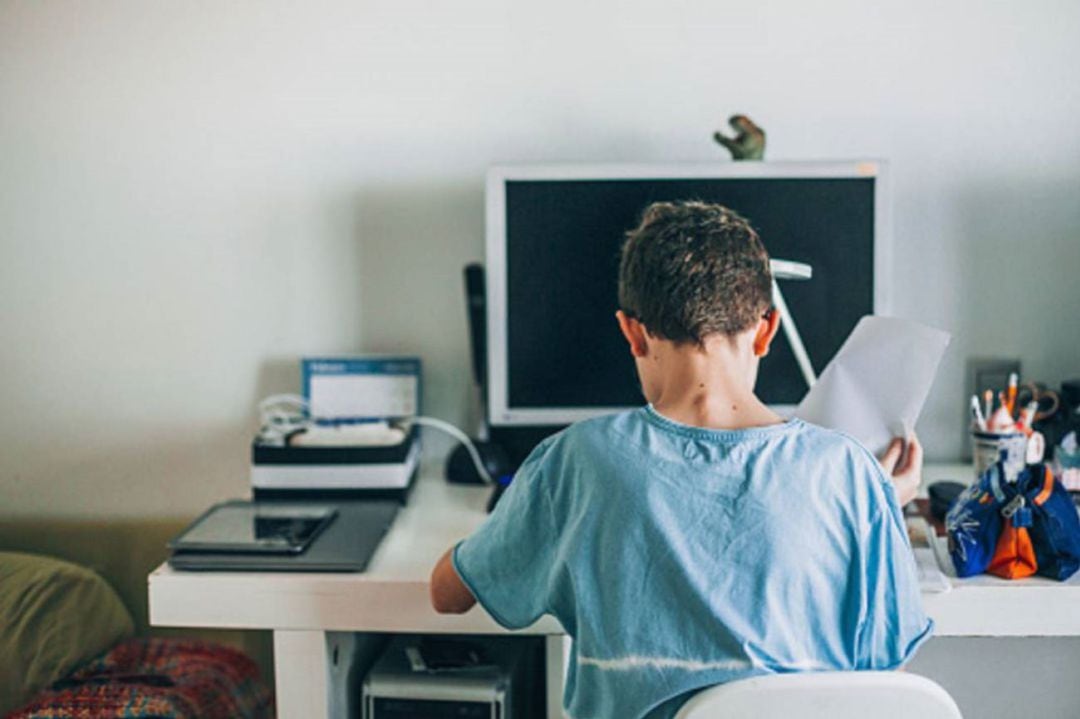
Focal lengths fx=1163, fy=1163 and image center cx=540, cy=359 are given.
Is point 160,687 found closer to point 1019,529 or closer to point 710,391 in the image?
point 710,391

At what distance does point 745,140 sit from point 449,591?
2.93 feet

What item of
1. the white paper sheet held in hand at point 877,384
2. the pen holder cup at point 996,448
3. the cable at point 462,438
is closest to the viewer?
the white paper sheet held in hand at point 877,384

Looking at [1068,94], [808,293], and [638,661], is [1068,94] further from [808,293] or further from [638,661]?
[638,661]

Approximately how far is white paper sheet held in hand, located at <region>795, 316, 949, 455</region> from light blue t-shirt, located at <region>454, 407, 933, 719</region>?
27 centimetres

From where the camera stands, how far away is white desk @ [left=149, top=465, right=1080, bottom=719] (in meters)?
1.39

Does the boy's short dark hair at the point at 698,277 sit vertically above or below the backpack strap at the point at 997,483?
above

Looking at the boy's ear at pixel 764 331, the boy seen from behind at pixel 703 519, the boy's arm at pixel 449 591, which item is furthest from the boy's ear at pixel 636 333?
the boy's arm at pixel 449 591

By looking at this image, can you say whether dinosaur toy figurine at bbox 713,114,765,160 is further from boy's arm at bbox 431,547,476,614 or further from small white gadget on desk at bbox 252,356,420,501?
boy's arm at bbox 431,547,476,614

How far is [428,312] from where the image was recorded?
2.01 metres

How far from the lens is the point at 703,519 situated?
3.53 ft

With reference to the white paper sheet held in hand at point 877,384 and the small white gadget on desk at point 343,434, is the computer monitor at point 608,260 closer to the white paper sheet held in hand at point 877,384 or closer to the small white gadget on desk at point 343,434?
the small white gadget on desk at point 343,434

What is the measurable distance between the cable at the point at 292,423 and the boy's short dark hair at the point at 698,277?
0.77 meters

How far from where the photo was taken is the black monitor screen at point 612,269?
1754mm

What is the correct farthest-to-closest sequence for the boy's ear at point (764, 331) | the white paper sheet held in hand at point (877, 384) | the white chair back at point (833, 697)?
the white paper sheet held in hand at point (877, 384), the boy's ear at point (764, 331), the white chair back at point (833, 697)
